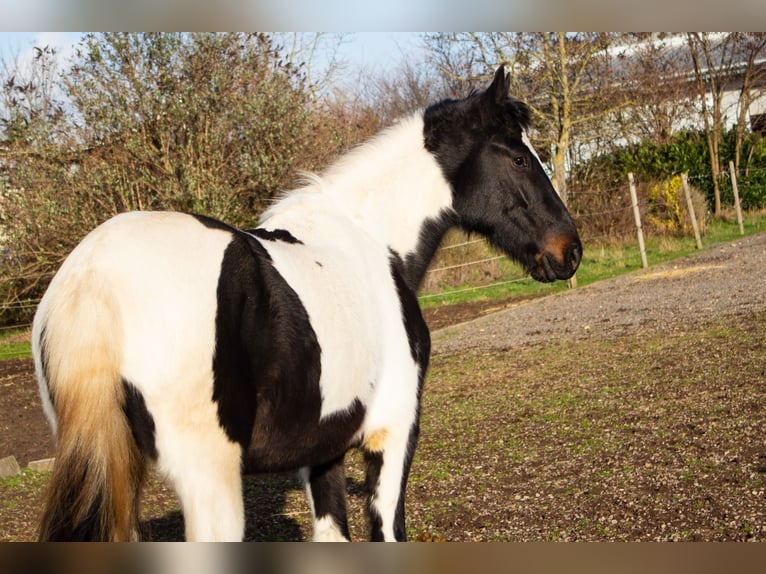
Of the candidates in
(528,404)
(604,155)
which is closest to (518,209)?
(528,404)

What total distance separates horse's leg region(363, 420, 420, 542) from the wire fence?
9212 mm

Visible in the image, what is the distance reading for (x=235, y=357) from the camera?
2.52 meters

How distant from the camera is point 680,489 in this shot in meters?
4.47

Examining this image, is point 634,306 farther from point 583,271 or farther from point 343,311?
point 343,311

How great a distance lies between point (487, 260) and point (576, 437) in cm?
917

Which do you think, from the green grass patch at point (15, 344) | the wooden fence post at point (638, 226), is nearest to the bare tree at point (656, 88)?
the wooden fence post at point (638, 226)

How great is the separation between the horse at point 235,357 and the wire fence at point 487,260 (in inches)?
357

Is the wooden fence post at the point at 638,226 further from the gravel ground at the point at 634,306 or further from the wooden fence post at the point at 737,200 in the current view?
the wooden fence post at the point at 737,200

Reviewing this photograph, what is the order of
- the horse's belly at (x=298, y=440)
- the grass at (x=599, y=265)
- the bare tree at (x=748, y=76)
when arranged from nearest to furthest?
the horse's belly at (x=298, y=440), the grass at (x=599, y=265), the bare tree at (x=748, y=76)

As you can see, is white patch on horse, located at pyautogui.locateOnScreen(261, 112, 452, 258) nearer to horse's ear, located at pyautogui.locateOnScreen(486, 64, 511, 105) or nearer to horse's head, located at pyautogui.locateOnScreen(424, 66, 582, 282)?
horse's head, located at pyautogui.locateOnScreen(424, 66, 582, 282)

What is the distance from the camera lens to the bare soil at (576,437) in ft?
14.0

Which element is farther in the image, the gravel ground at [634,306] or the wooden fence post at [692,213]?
the wooden fence post at [692,213]

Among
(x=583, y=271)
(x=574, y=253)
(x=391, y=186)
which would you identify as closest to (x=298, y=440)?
(x=391, y=186)

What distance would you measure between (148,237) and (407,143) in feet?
5.51
